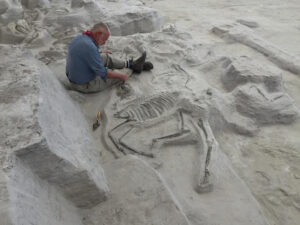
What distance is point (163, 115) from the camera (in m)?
3.13

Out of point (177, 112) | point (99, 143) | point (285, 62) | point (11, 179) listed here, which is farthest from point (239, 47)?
point (11, 179)

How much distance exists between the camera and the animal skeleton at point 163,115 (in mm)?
2775

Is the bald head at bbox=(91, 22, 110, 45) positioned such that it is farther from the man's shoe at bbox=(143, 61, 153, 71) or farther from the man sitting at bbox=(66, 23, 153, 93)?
the man's shoe at bbox=(143, 61, 153, 71)

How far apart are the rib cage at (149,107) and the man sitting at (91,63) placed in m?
0.52

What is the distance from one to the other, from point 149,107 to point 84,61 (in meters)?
0.97

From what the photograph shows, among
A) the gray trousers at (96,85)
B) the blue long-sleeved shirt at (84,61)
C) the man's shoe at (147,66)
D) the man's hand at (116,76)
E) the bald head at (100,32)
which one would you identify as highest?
the bald head at (100,32)

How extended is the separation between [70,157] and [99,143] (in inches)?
45.5

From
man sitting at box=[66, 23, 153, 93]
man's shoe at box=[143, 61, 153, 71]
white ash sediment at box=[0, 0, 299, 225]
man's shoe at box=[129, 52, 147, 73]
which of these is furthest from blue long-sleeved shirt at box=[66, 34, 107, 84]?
man's shoe at box=[143, 61, 153, 71]

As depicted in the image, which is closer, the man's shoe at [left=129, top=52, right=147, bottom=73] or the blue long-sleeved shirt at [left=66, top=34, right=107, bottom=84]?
the blue long-sleeved shirt at [left=66, top=34, right=107, bottom=84]

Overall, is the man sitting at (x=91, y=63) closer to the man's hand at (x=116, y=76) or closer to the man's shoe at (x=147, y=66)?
the man's hand at (x=116, y=76)

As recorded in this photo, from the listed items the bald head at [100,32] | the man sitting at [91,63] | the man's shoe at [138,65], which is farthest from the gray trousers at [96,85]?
the bald head at [100,32]

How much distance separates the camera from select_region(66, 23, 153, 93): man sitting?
10.9 feet

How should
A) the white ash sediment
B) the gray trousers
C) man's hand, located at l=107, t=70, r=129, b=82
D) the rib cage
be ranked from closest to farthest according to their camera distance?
the white ash sediment
the rib cage
man's hand, located at l=107, t=70, r=129, b=82
the gray trousers

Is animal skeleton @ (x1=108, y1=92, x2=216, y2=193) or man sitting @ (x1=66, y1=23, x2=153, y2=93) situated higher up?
man sitting @ (x1=66, y1=23, x2=153, y2=93)
